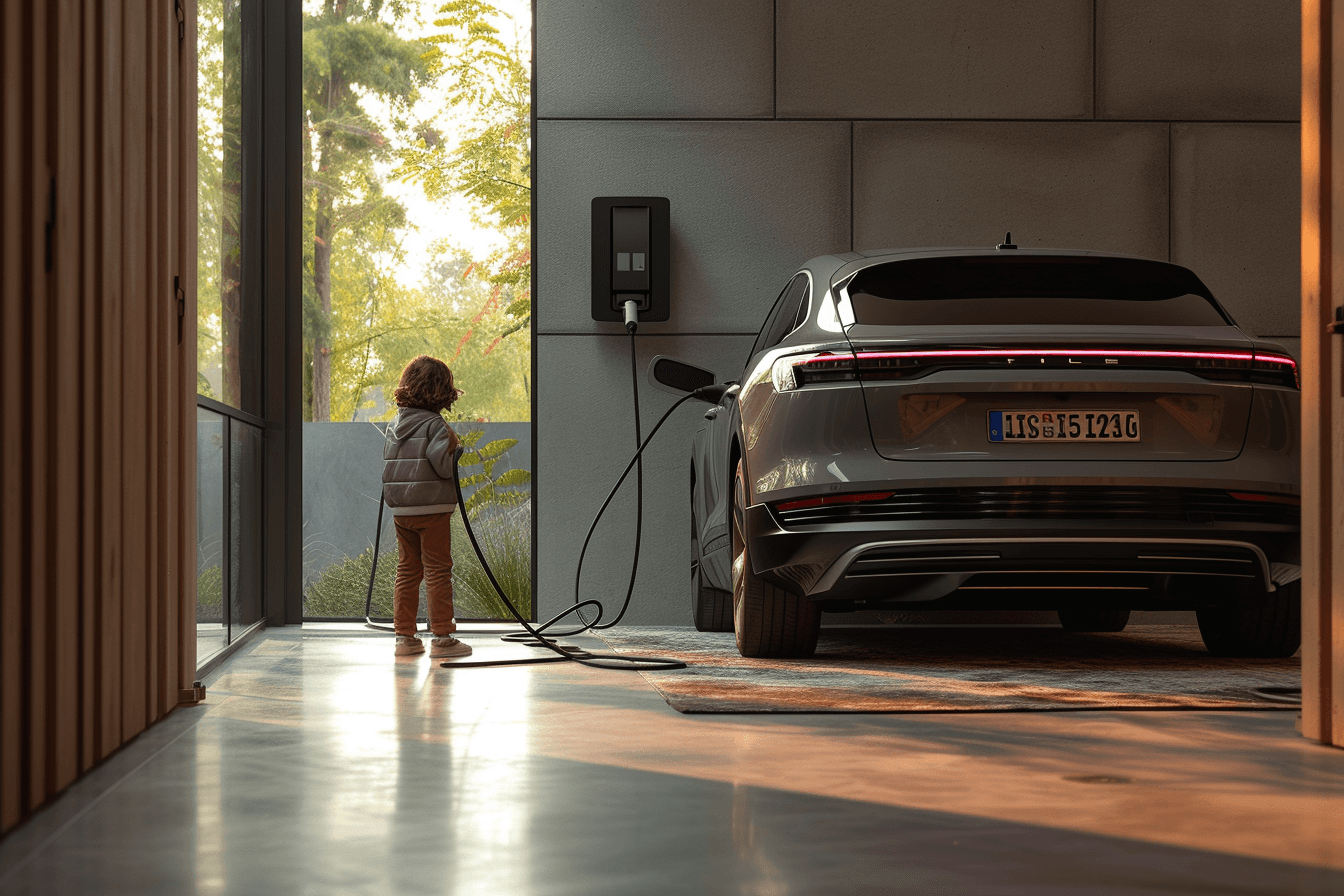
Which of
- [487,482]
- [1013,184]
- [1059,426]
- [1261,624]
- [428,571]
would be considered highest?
[1013,184]

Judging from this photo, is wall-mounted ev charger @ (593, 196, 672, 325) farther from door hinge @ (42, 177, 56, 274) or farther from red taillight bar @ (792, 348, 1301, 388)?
door hinge @ (42, 177, 56, 274)

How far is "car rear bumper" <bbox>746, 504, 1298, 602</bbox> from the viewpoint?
4.73 metres

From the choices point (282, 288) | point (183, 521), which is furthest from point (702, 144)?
point (183, 521)

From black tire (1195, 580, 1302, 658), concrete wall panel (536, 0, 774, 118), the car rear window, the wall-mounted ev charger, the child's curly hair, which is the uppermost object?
concrete wall panel (536, 0, 774, 118)

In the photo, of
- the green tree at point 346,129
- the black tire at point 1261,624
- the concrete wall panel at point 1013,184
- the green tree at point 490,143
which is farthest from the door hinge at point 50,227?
the concrete wall panel at point 1013,184

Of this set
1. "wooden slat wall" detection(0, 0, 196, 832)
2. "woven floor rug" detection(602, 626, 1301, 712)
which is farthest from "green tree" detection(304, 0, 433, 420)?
"wooden slat wall" detection(0, 0, 196, 832)

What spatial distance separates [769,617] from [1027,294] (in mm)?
1679

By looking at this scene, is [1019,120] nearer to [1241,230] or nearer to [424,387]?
[1241,230]

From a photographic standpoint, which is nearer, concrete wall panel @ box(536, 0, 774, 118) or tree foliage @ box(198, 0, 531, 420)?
concrete wall panel @ box(536, 0, 774, 118)

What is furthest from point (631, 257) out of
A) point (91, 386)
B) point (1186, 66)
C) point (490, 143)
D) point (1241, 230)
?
point (91, 386)

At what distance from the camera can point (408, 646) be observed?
6199 mm

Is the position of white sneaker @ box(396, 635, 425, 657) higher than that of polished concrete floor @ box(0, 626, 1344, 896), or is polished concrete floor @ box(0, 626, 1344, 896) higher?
polished concrete floor @ box(0, 626, 1344, 896)

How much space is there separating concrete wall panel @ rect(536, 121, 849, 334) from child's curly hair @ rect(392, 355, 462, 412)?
1878 millimetres

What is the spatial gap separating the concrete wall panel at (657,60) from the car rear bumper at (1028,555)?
13.9ft
